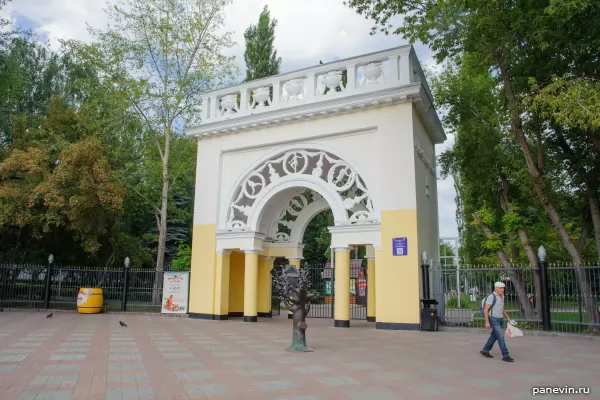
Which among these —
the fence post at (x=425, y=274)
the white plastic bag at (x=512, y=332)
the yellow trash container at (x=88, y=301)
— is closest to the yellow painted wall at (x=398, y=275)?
the fence post at (x=425, y=274)

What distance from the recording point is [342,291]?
13.5 meters

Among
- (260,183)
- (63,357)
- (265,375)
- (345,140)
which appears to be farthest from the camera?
(260,183)

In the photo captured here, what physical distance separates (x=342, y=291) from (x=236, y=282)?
16.9 ft

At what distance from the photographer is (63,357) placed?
7.85 meters

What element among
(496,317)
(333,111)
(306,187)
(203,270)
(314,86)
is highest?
(314,86)

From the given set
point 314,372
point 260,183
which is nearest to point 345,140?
point 260,183

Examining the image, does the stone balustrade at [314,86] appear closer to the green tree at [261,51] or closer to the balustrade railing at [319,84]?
the balustrade railing at [319,84]

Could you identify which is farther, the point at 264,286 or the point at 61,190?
the point at 61,190

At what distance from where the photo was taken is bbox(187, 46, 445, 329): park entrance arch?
512 inches

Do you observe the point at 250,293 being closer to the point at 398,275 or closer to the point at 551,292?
the point at 398,275

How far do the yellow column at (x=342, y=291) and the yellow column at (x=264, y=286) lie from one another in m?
4.19

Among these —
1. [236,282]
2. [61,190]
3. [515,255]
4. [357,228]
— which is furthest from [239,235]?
[515,255]

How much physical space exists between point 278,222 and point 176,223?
21173mm

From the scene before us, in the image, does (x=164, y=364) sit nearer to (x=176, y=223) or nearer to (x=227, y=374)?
(x=227, y=374)
